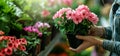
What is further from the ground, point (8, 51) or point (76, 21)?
point (76, 21)

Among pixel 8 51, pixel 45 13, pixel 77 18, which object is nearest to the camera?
pixel 8 51

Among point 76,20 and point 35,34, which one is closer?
point 76,20

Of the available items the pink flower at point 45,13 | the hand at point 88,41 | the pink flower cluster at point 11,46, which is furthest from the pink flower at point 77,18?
the pink flower at point 45,13

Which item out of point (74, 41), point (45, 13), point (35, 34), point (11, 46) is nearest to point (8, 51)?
point (11, 46)

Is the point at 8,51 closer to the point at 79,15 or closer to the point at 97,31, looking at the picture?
the point at 79,15

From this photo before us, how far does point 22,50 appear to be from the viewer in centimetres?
188

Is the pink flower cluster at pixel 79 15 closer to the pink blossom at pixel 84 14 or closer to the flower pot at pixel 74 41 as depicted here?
the pink blossom at pixel 84 14

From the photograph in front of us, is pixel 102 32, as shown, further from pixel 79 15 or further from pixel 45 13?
pixel 45 13

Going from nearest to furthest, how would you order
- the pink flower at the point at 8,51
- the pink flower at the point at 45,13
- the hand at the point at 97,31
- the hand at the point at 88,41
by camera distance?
the pink flower at the point at 8,51 < the hand at the point at 88,41 < the hand at the point at 97,31 < the pink flower at the point at 45,13

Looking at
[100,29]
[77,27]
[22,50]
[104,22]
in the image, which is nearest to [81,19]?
[77,27]

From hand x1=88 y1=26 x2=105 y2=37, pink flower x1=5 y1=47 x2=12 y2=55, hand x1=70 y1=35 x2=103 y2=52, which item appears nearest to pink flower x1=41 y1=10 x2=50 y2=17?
hand x1=88 y1=26 x2=105 y2=37

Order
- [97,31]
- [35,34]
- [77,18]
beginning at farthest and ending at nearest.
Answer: [35,34], [97,31], [77,18]

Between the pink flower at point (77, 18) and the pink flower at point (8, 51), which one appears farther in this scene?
the pink flower at point (77, 18)

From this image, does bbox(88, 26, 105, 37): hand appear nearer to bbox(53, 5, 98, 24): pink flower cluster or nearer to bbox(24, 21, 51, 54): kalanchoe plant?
bbox(53, 5, 98, 24): pink flower cluster
